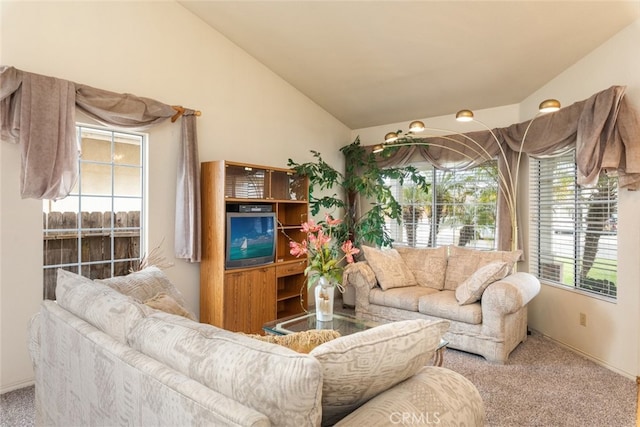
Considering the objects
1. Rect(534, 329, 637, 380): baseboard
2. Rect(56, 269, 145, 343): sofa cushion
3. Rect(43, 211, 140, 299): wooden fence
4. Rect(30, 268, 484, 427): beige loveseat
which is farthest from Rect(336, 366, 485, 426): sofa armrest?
Rect(43, 211, 140, 299): wooden fence

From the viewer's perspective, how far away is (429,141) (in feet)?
15.7

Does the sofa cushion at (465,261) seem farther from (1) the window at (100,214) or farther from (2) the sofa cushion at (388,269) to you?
(1) the window at (100,214)

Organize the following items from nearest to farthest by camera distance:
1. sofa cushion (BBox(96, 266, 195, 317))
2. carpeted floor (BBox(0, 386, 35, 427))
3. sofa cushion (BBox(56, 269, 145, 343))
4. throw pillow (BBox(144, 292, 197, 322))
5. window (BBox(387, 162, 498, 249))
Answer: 1. sofa cushion (BBox(56, 269, 145, 343))
2. throw pillow (BBox(144, 292, 197, 322))
3. sofa cushion (BBox(96, 266, 195, 317))
4. carpeted floor (BBox(0, 386, 35, 427))
5. window (BBox(387, 162, 498, 249))

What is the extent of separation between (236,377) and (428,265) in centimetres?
346

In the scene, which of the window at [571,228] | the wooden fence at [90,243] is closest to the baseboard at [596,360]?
the window at [571,228]

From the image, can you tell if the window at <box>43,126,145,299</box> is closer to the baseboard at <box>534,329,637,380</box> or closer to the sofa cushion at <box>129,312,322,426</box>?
the sofa cushion at <box>129,312,322,426</box>

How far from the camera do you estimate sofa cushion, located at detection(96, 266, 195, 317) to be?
2.11 metres

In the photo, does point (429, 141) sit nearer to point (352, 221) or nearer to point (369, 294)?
point (352, 221)

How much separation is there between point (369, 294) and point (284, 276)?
980mm

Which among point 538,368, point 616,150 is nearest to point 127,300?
point 538,368

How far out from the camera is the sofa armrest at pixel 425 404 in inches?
41.1

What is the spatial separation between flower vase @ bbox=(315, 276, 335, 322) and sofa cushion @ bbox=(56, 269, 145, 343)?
1.50 m

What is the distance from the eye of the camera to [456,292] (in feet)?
11.3

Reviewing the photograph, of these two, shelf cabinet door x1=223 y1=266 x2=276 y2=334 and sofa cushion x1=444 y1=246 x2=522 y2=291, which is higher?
sofa cushion x1=444 y1=246 x2=522 y2=291
